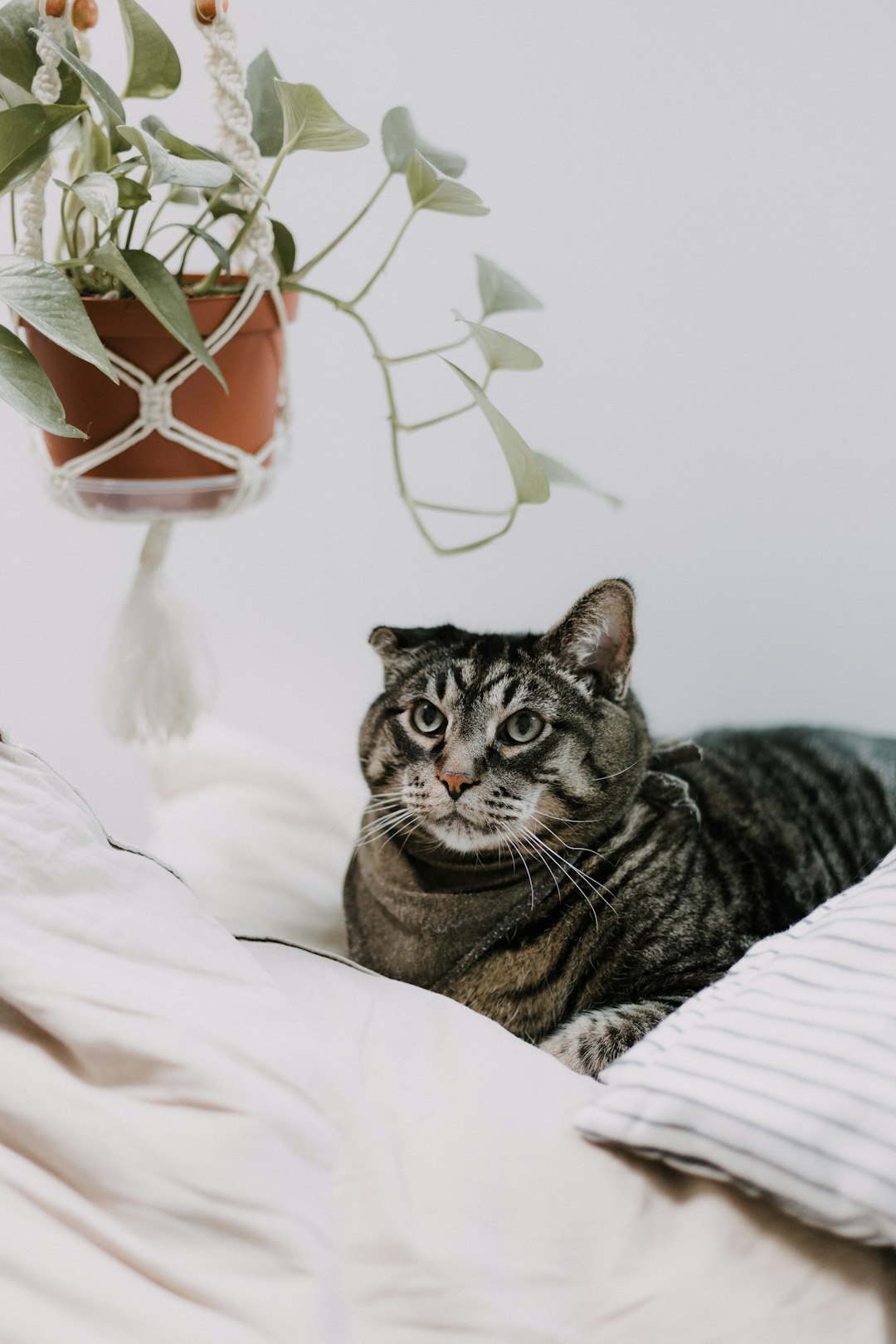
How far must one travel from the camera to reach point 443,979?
958 millimetres

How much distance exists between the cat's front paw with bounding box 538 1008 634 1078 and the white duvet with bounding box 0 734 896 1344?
0.13 meters

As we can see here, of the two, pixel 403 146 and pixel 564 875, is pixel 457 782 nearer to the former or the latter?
pixel 564 875

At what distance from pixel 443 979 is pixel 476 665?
281mm

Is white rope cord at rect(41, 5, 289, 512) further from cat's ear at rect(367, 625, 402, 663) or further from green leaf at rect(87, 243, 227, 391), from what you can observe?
cat's ear at rect(367, 625, 402, 663)

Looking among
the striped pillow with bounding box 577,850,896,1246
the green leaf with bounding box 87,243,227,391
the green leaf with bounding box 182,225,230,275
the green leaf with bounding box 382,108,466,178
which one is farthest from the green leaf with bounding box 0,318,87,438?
the striped pillow with bounding box 577,850,896,1246

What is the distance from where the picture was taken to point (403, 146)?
1.05 m

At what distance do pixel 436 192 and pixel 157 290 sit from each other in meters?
0.30

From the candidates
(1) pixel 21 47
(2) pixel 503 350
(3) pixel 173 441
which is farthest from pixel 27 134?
(2) pixel 503 350

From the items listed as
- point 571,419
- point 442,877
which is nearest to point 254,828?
point 442,877

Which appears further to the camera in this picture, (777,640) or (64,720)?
(64,720)

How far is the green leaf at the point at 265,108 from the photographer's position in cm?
108

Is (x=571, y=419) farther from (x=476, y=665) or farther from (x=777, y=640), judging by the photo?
(x=476, y=665)

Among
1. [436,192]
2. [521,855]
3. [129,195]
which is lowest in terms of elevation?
[521,855]

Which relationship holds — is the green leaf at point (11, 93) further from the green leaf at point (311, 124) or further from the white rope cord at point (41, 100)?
the green leaf at point (311, 124)
